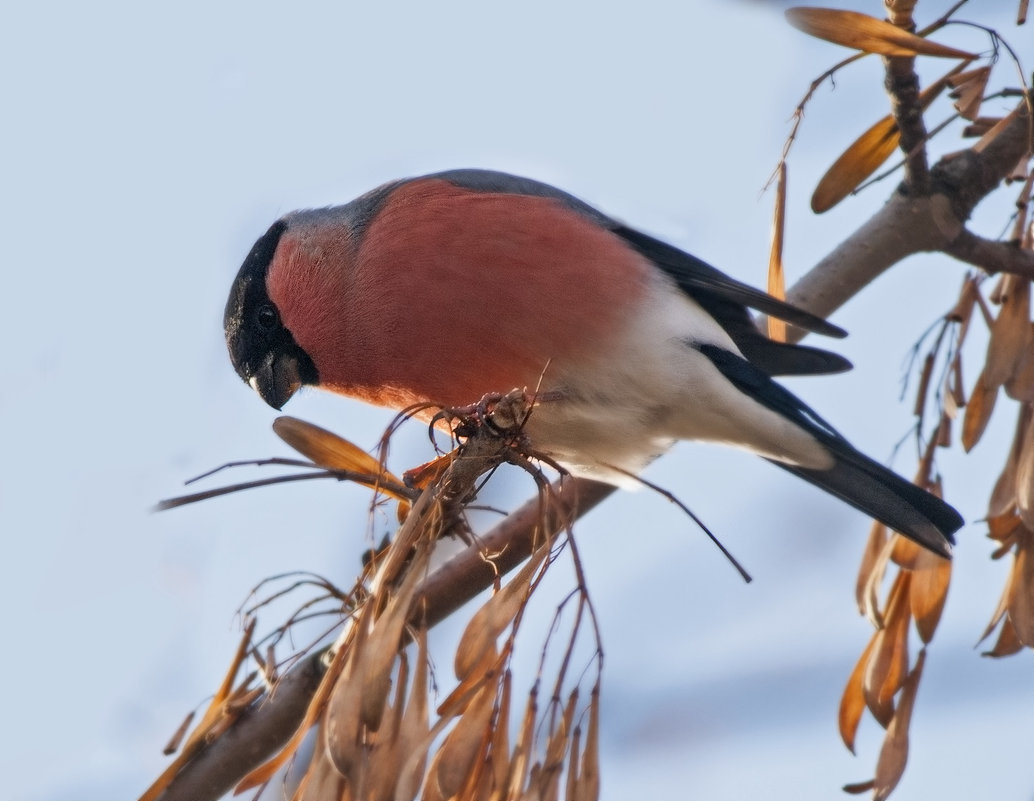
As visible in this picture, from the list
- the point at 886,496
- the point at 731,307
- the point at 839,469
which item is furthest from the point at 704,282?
the point at 886,496

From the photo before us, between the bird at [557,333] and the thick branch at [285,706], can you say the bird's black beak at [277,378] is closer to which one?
the bird at [557,333]

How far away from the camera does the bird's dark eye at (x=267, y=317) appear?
2.83m

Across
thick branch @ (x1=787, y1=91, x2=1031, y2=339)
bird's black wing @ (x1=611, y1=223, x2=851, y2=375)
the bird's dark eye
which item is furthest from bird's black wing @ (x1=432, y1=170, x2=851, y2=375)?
the bird's dark eye

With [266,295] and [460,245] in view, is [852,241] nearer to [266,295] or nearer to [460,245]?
[460,245]

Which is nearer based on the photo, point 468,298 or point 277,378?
point 468,298

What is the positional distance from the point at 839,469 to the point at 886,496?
0.82 feet

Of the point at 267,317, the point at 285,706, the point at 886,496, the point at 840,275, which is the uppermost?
the point at 267,317

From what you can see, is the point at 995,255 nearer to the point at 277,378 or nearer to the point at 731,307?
the point at 731,307

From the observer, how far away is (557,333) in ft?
8.05

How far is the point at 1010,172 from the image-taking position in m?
2.34

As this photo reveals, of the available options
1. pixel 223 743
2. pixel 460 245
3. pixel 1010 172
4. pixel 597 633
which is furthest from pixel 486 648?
pixel 1010 172

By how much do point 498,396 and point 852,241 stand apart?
979 millimetres

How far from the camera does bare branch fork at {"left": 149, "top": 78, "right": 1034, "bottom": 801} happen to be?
1.91 metres

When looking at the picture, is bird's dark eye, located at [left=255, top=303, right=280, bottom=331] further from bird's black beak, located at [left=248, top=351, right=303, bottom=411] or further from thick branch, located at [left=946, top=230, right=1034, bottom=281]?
thick branch, located at [left=946, top=230, right=1034, bottom=281]
